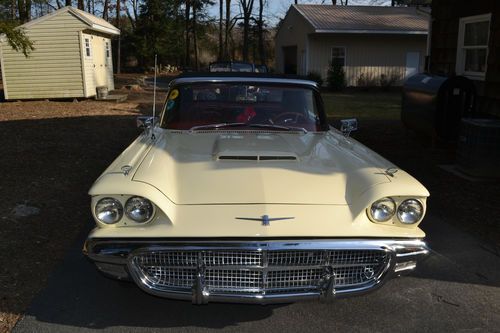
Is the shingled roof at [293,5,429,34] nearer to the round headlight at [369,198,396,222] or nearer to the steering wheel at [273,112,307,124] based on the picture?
the steering wheel at [273,112,307,124]

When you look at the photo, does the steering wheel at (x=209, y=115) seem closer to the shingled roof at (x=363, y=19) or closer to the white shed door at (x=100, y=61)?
the white shed door at (x=100, y=61)

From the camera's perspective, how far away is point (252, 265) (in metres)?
2.85

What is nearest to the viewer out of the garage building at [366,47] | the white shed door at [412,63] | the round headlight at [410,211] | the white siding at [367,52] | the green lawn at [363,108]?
the round headlight at [410,211]

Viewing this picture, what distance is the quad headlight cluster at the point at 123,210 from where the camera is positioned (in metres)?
2.94

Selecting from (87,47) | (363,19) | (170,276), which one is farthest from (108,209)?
(363,19)

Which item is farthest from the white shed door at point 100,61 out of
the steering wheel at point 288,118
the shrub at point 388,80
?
the steering wheel at point 288,118

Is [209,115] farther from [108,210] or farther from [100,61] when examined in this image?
[100,61]

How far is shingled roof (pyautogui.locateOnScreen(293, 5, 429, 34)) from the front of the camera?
950 inches

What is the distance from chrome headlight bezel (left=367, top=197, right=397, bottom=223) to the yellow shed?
15.0 meters

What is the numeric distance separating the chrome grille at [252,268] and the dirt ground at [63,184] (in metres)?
1.09

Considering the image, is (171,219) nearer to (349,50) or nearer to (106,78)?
(106,78)

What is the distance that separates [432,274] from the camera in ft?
13.1

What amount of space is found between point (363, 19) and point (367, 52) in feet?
5.97

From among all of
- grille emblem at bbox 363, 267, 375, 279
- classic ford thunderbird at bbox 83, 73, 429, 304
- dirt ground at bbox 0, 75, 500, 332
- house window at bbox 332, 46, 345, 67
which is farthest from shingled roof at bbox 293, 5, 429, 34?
grille emblem at bbox 363, 267, 375, 279
